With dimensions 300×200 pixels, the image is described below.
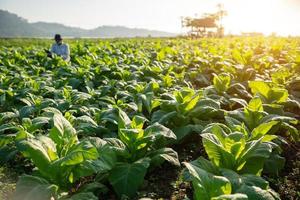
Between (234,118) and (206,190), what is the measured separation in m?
1.93

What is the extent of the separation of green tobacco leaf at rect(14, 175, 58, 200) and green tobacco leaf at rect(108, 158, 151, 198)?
604 mm

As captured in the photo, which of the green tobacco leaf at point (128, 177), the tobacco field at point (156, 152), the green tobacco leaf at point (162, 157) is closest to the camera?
the tobacco field at point (156, 152)

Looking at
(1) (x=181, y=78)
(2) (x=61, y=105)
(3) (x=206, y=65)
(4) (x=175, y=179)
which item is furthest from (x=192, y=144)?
(3) (x=206, y=65)

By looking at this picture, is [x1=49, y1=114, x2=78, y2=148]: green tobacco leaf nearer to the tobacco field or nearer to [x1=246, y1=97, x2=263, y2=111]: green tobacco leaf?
the tobacco field

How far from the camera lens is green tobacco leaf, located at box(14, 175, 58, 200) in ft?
8.96

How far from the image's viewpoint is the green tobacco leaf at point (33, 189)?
2.73 metres

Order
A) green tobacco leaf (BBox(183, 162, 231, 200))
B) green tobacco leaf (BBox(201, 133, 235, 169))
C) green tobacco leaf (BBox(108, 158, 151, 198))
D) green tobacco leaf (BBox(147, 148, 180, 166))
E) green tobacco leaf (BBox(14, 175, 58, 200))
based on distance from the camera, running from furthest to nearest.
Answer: green tobacco leaf (BBox(147, 148, 180, 166)) < green tobacco leaf (BBox(108, 158, 151, 198)) < green tobacco leaf (BBox(201, 133, 235, 169)) < green tobacco leaf (BBox(14, 175, 58, 200)) < green tobacco leaf (BBox(183, 162, 231, 200))

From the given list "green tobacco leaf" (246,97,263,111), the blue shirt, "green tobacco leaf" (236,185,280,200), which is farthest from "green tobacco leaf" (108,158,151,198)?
the blue shirt

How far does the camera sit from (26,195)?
2.78 m

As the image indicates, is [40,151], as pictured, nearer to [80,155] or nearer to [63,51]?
[80,155]

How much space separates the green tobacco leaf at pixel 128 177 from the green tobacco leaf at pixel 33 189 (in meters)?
0.60

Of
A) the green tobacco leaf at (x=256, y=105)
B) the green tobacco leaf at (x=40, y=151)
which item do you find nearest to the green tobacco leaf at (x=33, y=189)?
the green tobacco leaf at (x=40, y=151)

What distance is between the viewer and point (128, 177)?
3.29m

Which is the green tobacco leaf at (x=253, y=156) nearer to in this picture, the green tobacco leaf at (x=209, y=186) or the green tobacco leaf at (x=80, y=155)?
the green tobacco leaf at (x=209, y=186)
